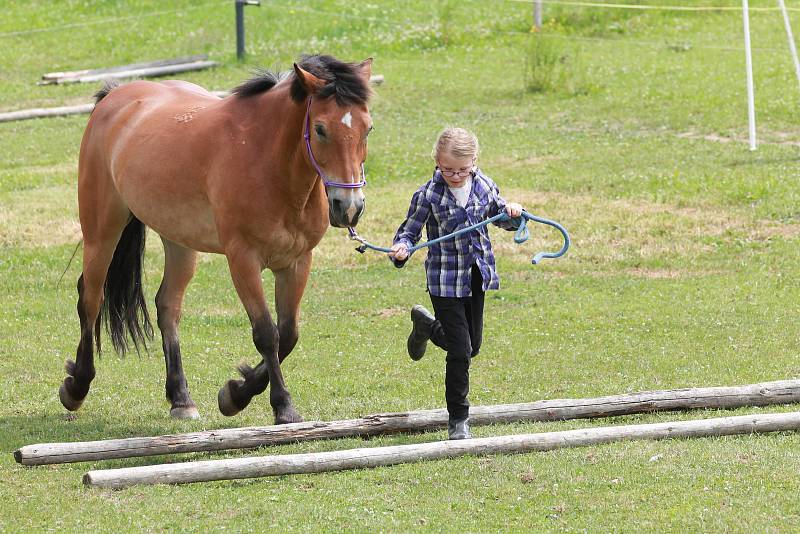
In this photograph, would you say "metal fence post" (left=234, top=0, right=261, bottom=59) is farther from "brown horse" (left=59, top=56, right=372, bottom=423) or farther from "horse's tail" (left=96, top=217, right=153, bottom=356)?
"horse's tail" (left=96, top=217, right=153, bottom=356)

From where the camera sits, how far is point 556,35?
76.6 feet

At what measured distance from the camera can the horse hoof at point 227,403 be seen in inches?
293

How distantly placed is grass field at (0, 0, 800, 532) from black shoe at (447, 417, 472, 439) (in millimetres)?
359

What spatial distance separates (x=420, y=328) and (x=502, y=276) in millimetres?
4919

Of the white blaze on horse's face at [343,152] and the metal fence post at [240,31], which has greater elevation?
the white blaze on horse's face at [343,152]

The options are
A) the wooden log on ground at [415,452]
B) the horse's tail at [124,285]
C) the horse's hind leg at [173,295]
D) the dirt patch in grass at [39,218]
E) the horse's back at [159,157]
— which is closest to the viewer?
the wooden log on ground at [415,452]

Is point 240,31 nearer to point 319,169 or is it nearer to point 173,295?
point 173,295

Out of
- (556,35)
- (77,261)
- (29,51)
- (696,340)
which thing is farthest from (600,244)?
(29,51)

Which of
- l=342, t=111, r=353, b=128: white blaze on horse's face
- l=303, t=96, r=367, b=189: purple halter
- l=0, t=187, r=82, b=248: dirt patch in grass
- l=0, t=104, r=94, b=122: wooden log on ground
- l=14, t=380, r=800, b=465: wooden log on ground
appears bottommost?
l=0, t=187, r=82, b=248: dirt patch in grass

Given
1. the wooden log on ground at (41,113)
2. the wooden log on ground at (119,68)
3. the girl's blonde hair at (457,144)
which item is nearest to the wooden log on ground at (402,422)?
the girl's blonde hair at (457,144)

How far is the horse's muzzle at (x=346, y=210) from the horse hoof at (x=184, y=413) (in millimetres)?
2208

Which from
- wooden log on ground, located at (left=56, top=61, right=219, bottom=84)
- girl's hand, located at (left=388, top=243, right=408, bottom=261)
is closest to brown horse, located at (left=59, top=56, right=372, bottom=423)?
girl's hand, located at (left=388, top=243, right=408, bottom=261)

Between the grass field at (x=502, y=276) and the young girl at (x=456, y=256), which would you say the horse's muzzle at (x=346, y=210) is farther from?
the grass field at (x=502, y=276)

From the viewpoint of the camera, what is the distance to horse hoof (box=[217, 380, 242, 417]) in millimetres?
7449
